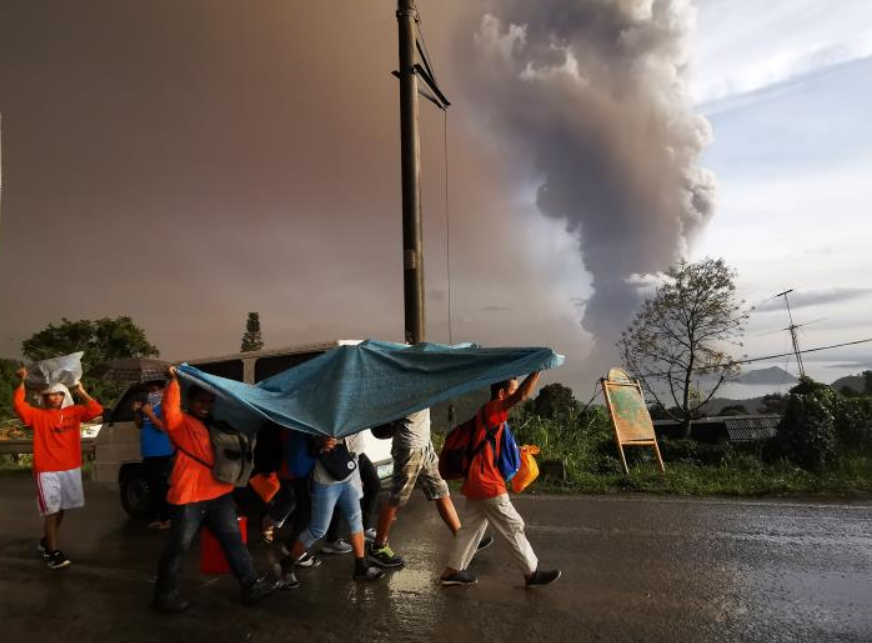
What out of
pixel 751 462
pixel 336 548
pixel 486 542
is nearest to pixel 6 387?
pixel 336 548

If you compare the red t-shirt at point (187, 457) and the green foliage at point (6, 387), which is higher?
the green foliage at point (6, 387)

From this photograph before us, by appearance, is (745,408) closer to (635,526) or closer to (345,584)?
(635,526)

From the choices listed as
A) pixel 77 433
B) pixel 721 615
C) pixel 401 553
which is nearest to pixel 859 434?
pixel 721 615

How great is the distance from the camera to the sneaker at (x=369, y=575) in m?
5.05

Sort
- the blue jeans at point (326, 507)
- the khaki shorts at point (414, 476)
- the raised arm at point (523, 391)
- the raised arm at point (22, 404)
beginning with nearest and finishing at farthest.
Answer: the raised arm at point (523, 391)
the blue jeans at point (326, 507)
the khaki shorts at point (414, 476)
the raised arm at point (22, 404)

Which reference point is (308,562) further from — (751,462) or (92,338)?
(92,338)

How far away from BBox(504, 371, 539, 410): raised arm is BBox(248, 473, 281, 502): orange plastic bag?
261 centimetres

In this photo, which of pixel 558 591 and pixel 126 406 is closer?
pixel 558 591

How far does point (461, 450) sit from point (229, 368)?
402cm

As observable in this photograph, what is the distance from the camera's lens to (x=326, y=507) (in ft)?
16.2

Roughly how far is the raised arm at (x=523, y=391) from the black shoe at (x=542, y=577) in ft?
4.26

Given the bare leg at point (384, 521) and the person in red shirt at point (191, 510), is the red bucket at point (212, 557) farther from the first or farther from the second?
the bare leg at point (384, 521)

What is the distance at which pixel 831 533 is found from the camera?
579 cm

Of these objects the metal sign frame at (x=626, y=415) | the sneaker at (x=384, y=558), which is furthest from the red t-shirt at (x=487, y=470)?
the metal sign frame at (x=626, y=415)
